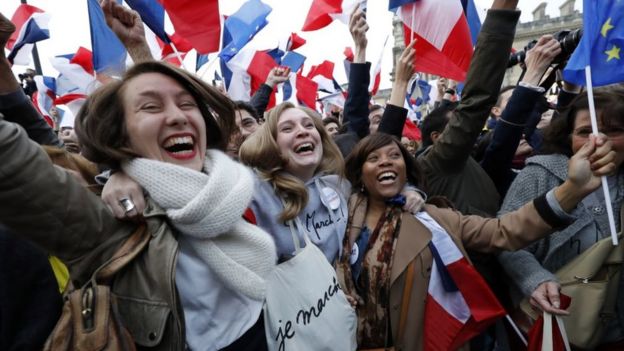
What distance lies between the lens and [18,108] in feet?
6.43

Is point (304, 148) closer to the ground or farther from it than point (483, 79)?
closer to the ground

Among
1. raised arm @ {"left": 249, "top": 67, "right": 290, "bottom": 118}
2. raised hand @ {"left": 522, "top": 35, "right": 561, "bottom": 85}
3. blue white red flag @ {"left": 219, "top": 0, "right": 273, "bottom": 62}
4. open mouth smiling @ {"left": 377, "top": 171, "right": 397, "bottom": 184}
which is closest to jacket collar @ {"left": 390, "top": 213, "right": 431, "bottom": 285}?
open mouth smiling @ {"left": 377, "top": 171, "right": 397, "bottom": 184}

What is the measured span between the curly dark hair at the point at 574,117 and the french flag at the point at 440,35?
1.12 metres

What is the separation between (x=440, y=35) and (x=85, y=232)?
3.13 metres

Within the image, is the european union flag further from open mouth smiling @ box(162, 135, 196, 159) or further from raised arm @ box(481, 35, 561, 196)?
open mouth smiling @ box(162, 135, 196, 159)

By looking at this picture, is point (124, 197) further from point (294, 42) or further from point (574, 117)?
point (294, 42)

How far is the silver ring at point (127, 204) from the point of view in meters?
1.26

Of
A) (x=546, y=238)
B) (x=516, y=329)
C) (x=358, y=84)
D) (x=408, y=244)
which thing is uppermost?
(x=358, y=84)

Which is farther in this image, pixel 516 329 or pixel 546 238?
pixel 516 329

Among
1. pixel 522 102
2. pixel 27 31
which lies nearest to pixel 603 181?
pixel 522 102

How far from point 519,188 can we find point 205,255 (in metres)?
1.85

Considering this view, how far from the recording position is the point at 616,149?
2170 mm

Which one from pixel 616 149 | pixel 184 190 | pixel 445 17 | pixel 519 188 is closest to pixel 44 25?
pixel 445 17

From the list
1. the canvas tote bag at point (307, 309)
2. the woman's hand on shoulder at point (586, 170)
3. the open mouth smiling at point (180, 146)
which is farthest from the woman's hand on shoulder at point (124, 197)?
the woman's hand on shoulder at point (586, 170)
